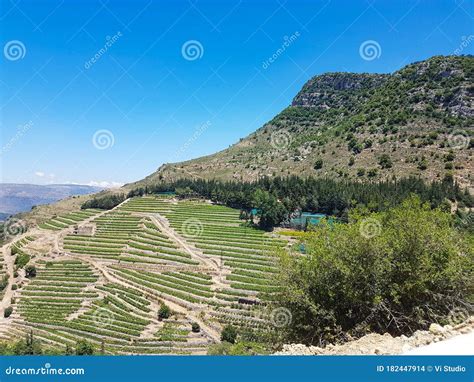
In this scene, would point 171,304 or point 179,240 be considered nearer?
point 171,304

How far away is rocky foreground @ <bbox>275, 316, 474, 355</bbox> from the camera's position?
13211 millimetres

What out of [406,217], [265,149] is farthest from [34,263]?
[265,149]

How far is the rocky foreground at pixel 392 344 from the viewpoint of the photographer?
13.2m

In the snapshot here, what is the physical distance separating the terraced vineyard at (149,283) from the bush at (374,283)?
290 cm

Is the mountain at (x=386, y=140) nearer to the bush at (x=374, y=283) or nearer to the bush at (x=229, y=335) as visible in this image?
the bush at (x=229, y=335)

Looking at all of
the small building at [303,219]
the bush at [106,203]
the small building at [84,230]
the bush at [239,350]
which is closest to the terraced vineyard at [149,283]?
the small building at [84,230]

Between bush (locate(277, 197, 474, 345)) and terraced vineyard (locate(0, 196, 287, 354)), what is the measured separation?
9.51ft

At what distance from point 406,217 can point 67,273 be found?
2163 inches

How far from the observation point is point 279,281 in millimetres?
19281

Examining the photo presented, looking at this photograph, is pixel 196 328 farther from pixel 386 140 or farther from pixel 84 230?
pixel 386 140

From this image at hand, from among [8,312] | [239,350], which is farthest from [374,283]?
[8,312]

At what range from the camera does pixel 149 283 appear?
52.9 m

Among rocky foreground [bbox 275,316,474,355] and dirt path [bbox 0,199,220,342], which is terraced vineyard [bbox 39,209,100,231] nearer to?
dirt path [bbox 0,199,220,342]

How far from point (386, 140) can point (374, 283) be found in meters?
98.9
